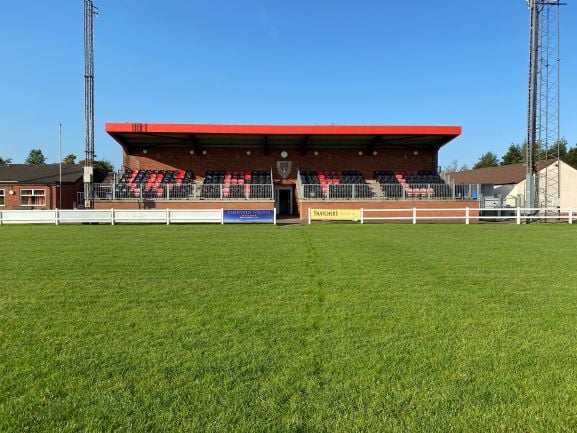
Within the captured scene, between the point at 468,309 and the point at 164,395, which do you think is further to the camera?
the point at 468,309

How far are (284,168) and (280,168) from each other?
1.01ft

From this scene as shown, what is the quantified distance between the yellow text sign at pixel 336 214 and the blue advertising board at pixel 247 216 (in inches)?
96.4

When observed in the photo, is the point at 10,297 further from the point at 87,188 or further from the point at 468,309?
the point at 87,188

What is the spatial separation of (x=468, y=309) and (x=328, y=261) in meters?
4.21

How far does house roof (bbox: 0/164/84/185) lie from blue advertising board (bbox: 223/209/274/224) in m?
21.5

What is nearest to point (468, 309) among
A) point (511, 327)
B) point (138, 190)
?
point (511, 327)

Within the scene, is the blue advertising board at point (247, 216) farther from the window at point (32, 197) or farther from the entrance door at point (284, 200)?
the window at point (32, 197)

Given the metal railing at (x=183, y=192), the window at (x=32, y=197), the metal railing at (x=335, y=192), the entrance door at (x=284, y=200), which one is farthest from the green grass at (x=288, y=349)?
the window at (x=32, y=197)

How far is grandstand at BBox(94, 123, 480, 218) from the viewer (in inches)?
1047

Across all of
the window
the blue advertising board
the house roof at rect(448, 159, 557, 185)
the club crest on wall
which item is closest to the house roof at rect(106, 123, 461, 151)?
the club crest on wall

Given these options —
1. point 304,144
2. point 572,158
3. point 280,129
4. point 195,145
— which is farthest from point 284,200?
point 572,158

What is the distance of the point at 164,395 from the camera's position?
325cm

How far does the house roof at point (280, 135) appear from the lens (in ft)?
91.6

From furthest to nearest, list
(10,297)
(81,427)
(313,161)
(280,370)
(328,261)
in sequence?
1. (313,161)
2. (328,261)
3. (10,297)
4. (280,370)
5. (81,427)
